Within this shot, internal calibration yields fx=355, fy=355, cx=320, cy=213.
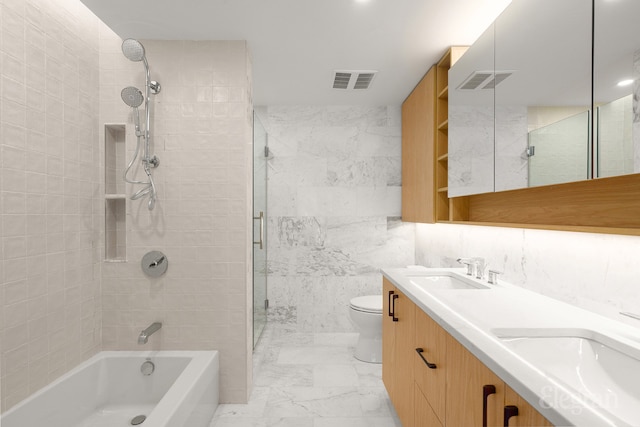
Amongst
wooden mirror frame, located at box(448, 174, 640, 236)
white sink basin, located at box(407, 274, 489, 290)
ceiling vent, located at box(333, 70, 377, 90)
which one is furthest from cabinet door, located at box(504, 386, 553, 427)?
ceiling vent, located at box(333, 70, 377, 90)

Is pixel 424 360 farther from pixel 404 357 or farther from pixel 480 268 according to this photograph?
pixel 480 268

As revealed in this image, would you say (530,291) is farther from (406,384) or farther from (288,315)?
(288,315)

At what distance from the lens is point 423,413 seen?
154cm

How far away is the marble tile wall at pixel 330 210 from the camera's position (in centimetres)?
360

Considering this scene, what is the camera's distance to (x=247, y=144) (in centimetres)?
236

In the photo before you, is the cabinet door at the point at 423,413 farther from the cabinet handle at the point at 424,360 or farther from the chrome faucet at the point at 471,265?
the chrome faucet at the point at 471,265

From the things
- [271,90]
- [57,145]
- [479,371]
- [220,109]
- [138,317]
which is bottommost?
[138,317]

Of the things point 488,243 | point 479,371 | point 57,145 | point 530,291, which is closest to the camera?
point 479,371

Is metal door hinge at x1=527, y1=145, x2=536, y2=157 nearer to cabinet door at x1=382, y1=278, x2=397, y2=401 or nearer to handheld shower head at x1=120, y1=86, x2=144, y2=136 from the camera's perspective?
cabinet door at x1=382, y1=278, x2=397, y2=401

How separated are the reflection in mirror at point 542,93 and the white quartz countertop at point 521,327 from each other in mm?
516

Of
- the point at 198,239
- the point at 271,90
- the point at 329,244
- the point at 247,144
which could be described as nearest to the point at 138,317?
the point at 198,239

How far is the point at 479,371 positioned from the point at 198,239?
1.81 metres

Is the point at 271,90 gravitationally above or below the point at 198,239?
above

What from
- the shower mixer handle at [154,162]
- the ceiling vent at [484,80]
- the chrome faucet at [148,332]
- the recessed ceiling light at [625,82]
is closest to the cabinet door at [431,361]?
the recessed ceiling light at [625,82]
